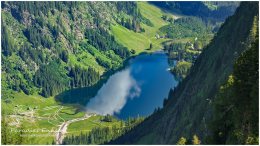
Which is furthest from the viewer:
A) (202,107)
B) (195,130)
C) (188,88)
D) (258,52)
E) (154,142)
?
(188,88)

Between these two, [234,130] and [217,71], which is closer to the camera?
[234,130]

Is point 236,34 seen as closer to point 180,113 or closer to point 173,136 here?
point 180,113

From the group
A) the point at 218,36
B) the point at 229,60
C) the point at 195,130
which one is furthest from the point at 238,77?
the point at 218,36

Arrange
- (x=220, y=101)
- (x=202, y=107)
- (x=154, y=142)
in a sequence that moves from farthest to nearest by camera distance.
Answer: (x=154, y=142), (x=202, y=107), (x=220, y=101)

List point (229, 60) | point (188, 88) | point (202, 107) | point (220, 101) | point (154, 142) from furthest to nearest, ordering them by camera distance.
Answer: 1. point (188, 88)
2. point (154, 142)
3. point (229, 60)
4. point (202, 107)
5. point (220, 101)

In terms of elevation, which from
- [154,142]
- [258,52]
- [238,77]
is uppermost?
[258,52]

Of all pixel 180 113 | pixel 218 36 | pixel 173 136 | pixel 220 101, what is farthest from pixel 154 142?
pixel 220 101

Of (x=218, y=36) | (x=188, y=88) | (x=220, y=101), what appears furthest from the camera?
(x=218, y=36)

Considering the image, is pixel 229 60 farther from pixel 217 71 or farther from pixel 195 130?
pixel 195 130

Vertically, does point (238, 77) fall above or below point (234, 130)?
above
